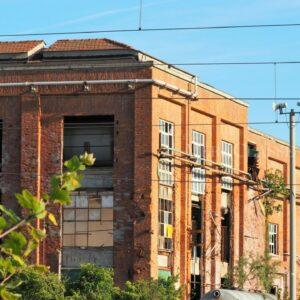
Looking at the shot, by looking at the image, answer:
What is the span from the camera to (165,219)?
150 ft

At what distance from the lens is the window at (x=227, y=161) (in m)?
51.5

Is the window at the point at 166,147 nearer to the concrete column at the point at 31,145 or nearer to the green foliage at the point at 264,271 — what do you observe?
the concrete column at the point at 31,145

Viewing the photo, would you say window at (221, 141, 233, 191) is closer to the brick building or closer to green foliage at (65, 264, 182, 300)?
the brick building

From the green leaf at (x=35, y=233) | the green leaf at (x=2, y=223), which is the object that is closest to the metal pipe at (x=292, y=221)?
the green leaf at (x=35, y=233)

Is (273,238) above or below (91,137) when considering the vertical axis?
below

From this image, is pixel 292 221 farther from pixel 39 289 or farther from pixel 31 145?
pixel 31 145

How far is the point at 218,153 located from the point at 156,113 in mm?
6435

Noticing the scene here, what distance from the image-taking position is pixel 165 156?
45344 millimetres

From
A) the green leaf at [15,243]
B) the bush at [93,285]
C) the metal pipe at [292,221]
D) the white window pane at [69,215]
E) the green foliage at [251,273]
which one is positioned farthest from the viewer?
A: the green foliage at [251,273]

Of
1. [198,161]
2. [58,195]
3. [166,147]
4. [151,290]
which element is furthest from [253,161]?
[58,195]

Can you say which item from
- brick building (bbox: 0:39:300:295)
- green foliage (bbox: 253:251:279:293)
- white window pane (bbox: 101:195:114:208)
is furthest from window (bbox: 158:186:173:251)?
green foliage (bbox: 253:251:279:293)

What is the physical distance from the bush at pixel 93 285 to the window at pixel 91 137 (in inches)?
207

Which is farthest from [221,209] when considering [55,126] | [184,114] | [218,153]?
[55,126]

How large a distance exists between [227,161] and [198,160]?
354cm
